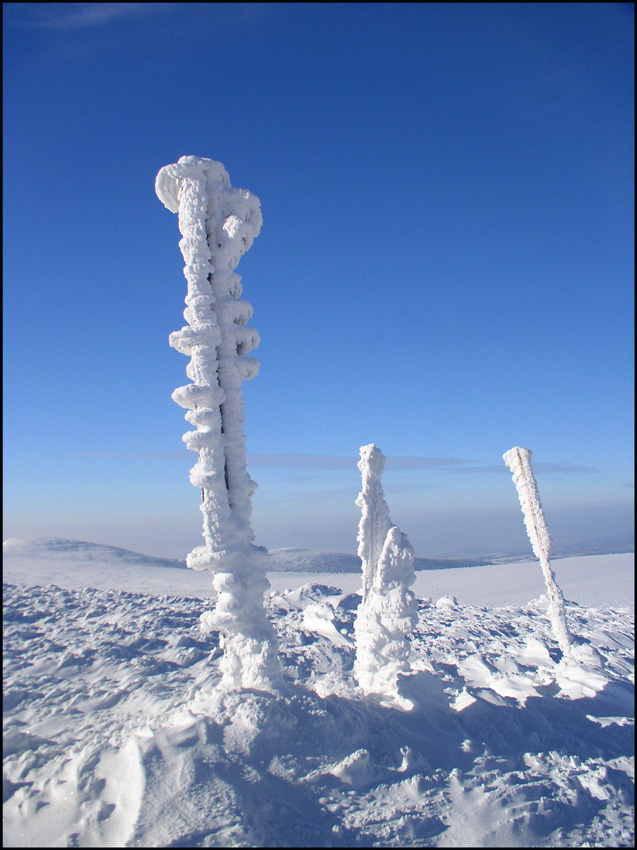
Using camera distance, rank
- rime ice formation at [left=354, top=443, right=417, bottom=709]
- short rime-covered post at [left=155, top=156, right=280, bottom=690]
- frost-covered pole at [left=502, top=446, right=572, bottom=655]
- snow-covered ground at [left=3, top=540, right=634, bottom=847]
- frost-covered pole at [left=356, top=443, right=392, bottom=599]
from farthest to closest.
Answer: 1. frost-covered pole at [left=502, top=446, right=572, bottom=655]
2. frost-covered pole at [left=356, top=443, right=392, bottom=599]
3. rime ice formation at [left=354, top=443, right=417, bottom=709]
4. short rime-covered post at [left=155, top=156, right=280, bottom=690]
5. snow-covered ground at [left=3, top=540, right=634, bottom=847]

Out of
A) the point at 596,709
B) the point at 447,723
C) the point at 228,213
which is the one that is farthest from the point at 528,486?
the point at 228,213

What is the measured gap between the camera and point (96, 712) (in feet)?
25.7

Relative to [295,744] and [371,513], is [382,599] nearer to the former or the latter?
[371,513]

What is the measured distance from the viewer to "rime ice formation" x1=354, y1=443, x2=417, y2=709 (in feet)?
33.4

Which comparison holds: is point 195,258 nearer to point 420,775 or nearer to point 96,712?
point 96,712

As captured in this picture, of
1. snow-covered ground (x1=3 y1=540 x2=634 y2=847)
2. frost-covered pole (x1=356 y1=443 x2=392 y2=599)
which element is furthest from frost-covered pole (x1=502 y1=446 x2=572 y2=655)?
frost-covered pole (x1=356 y1=443 x2=392 y2=599)

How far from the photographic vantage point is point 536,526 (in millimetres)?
13039

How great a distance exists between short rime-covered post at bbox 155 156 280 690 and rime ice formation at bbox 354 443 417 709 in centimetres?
318

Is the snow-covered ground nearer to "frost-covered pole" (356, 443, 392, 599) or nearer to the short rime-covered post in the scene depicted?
the short rime-covered post

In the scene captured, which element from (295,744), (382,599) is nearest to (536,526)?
(382,599)

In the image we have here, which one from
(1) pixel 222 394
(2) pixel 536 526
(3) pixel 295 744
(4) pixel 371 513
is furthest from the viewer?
(2) pixel 536 526

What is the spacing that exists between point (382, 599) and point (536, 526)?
5.65 metres

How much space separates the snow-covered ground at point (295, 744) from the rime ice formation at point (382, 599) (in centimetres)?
69

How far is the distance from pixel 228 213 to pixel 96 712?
9.96 m
